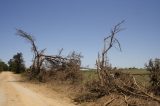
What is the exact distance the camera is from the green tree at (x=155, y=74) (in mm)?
13750

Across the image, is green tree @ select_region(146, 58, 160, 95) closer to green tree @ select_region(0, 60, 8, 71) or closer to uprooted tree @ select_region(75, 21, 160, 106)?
uprooted tree @ select_region(75, 21, 160, 106)

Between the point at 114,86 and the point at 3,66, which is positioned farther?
the point at 3,66

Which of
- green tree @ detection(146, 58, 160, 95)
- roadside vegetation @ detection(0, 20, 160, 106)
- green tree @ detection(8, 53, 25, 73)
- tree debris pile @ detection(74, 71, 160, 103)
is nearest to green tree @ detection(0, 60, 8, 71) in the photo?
green tree @ detection(8, 53, 25, 73)

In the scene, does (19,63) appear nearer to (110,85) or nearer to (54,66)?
(54,66)

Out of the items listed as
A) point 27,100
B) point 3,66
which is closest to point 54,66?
point 27,100

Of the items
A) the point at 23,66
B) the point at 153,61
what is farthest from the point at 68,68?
the point at 23,66

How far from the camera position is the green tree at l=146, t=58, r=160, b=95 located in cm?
1375

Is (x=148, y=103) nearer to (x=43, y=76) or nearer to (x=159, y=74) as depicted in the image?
(x=159, y=74)

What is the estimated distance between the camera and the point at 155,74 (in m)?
14.3

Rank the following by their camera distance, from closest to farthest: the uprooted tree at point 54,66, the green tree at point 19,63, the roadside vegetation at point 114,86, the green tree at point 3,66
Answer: the roadside vegetation at point 114,86
the uprooted tree at point 54,66
the green tree at point 19,63
the green tree at point 3,66

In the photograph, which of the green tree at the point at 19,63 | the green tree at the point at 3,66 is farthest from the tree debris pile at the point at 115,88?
the green tree at the point at 3,66

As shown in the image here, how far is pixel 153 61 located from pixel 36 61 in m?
21.4

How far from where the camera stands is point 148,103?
10781 millimetres

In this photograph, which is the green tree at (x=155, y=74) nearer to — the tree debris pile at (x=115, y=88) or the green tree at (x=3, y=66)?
A: the tree debris pile at (x=115, y=88)
